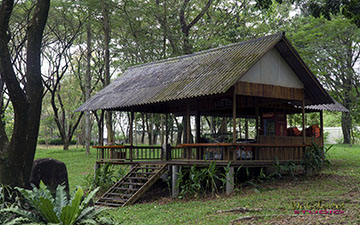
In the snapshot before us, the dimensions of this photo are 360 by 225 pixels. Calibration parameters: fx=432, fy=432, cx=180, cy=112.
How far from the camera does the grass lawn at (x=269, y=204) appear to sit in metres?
9.86

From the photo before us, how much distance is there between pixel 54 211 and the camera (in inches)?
339

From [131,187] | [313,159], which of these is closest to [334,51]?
[313,159]

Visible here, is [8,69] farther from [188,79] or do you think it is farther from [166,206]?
[188,79]

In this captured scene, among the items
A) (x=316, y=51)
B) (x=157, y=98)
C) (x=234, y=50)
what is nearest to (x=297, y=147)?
(x=234, y=50)

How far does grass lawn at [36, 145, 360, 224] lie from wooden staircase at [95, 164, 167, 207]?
26.8 inches

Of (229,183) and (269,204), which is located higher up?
(229,183)

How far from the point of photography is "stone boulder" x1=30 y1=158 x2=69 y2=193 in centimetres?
1256

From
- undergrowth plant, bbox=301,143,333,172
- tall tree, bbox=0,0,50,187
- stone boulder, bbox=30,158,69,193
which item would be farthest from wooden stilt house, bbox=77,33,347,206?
tall tree, bbox=0,0,50,187

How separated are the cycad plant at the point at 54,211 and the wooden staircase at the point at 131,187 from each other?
6.00m

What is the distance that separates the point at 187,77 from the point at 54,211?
8.90 meters

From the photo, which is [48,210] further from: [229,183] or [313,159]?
[313,159]

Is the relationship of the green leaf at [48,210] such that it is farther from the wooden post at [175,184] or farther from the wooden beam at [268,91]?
the wooden beam at [268,91]

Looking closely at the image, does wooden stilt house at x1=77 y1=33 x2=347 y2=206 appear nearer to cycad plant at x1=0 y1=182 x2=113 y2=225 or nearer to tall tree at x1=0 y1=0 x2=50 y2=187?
tall tree at x1=0 y1=0 x2=50 y2=187

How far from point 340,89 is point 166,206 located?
21.4 meters
